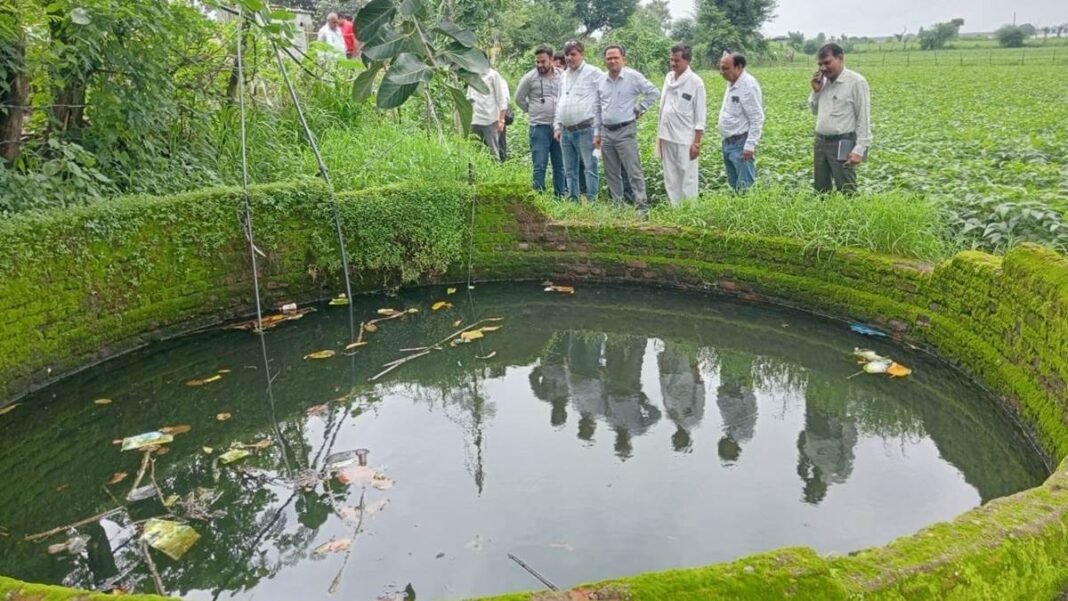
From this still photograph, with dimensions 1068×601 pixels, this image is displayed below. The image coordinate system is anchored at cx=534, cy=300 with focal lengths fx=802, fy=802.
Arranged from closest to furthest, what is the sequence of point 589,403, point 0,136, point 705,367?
1. point 589,403
2. point 705,367
3. point 0,136

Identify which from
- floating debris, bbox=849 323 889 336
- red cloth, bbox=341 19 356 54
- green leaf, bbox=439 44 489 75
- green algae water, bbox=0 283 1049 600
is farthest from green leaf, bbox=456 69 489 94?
red cloth, bbox=341 19 356 54

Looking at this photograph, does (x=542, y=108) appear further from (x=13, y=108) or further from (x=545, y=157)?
(x=13, y=108)

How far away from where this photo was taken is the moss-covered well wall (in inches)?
80.0

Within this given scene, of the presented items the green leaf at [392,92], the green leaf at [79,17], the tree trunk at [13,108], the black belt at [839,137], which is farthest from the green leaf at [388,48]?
the black belt at [839,137]

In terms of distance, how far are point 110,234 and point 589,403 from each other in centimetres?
317

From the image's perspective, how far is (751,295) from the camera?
5.88 meters

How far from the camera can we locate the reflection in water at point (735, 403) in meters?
3.81

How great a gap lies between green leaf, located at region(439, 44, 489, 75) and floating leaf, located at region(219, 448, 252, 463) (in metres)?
2.67

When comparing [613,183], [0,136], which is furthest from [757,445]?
[0,136]

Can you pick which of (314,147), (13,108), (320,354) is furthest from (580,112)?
(13,108)

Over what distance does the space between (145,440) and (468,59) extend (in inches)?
122

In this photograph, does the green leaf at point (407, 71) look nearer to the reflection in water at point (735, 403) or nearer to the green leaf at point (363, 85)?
the green leaf at point (363, 85)

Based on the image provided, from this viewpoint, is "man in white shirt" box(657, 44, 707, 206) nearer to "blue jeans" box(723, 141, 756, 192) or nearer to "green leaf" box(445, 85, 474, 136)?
"blue jeans" box(723, 141, 756, 192)

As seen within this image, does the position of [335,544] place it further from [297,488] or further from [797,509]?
[797,509]
